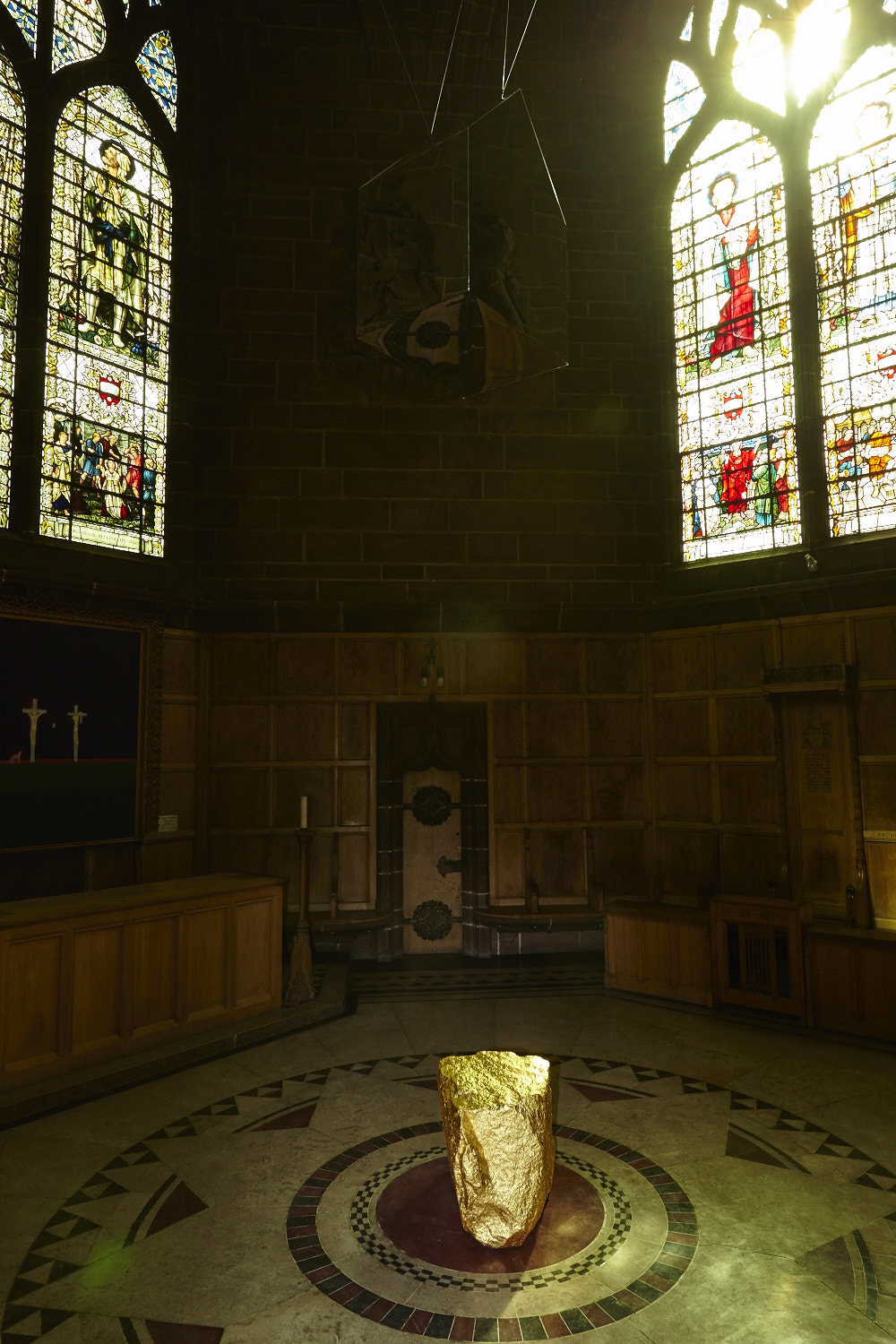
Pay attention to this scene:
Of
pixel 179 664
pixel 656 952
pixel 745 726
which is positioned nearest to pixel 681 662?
pixel 745 726

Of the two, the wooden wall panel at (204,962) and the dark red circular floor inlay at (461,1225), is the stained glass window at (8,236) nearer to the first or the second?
the wooden wall panel at (204,962)

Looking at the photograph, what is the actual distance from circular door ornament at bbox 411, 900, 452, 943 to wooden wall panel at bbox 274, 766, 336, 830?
4.24 ft

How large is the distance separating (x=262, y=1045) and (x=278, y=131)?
8754 mm

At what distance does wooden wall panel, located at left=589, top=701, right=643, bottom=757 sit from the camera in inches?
338

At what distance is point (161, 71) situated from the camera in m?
8.59

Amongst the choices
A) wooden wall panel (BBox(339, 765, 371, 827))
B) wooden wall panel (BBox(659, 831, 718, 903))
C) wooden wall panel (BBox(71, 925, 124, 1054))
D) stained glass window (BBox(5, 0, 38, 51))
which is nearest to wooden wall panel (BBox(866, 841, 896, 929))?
wooden wall panel (BBox(659, 831, 718, 903))

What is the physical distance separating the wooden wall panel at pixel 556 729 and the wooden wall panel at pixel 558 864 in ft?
2.72

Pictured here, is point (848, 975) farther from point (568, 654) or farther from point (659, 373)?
point (659, 373)

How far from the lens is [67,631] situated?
280 inches

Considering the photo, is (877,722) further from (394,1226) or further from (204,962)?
(204,962)

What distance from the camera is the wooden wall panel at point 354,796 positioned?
8.29m

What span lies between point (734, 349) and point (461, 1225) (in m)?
7.98

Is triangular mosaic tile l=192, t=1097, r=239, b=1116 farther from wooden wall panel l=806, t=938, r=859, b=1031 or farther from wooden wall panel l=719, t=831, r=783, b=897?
wooden wall panel l=719, t=831, r=783, b=897

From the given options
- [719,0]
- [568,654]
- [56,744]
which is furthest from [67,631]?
[719,0]
